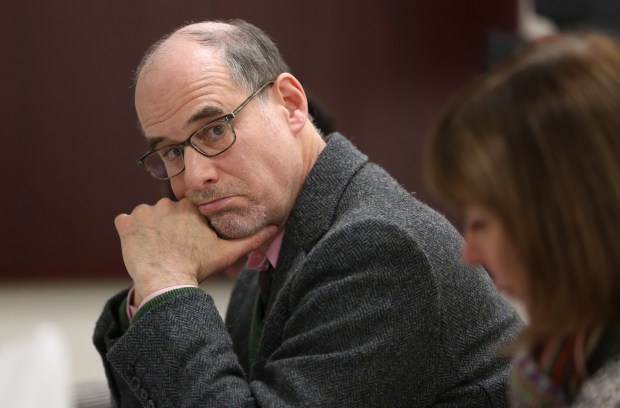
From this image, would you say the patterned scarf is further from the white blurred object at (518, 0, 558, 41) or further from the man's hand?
the white blurred object at (518, 0, 558, 41)

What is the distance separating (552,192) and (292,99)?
808 mm

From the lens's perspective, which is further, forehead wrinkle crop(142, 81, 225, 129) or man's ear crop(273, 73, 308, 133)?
man's ear crop(273, 73, 308, 133)

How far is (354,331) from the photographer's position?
4.54ft

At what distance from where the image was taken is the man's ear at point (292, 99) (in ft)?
5.69

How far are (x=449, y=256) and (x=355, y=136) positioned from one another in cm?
310

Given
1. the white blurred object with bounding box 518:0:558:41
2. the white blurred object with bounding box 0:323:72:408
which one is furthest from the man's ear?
the white blurred object with bounding box 518:0:558:41

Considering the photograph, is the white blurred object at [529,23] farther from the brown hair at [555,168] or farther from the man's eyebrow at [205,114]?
the brown hair at [555,168]

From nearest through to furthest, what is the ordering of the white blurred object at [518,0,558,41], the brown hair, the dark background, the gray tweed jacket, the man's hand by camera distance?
1. the brown hair
2. the gray tweed jacket
3. the man's hand
4. the dark background
5. the white blurred object at [518,0,558,41]

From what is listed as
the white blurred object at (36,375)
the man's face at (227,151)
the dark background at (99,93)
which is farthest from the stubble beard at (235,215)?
the dark background at (99,93)

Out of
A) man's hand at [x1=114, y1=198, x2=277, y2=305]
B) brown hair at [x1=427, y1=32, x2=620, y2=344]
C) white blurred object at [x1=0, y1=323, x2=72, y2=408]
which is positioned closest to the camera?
brown hair at [x1=427, y1=32, x2=620, y2=344]

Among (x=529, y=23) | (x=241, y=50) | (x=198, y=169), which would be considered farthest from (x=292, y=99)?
(x=529, y=23)

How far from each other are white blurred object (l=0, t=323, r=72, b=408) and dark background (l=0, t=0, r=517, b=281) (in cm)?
151

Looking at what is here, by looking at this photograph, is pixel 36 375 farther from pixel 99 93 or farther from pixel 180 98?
pixel 99 93

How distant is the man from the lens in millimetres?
1394
